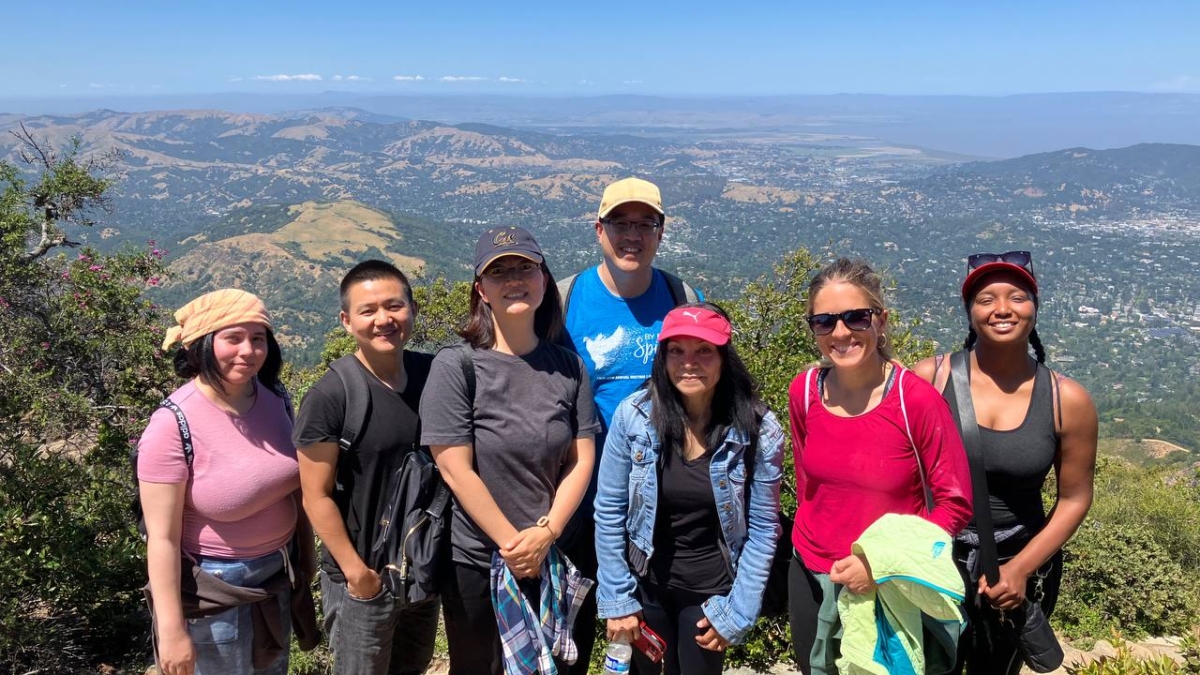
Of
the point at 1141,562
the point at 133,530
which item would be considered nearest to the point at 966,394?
the point at 133,530

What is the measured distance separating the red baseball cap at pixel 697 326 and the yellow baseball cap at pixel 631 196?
0.64 meters

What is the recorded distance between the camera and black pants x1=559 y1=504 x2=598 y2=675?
3.03 metres

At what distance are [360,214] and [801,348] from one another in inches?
6247

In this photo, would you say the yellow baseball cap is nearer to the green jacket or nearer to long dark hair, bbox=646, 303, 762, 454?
long dark hair, bbox=646, 303, 762, 454

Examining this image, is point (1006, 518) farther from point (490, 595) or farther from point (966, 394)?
point (490, 595)

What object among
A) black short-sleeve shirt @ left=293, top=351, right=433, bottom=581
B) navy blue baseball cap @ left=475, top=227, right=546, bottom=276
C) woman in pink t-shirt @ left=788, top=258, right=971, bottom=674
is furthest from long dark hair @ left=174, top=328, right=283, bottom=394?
woman in pink t-shirt @ left=788, top=258, right=971, bottom=674

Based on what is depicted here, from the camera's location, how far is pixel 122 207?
Answer: 191875 mm

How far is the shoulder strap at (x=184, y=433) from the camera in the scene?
2.68 meters

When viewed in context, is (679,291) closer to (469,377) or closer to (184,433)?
(469,377)

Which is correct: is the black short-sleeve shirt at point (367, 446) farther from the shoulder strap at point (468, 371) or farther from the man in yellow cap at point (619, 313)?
the man in yellow cap at point (619, 313)

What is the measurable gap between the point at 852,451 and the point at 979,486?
553 mm

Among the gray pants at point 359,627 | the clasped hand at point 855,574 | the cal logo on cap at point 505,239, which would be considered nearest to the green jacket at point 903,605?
the clasped hand at point 855,574

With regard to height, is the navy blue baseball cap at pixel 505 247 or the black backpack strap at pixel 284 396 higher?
the navy blue baseball cap at pixel 505 247

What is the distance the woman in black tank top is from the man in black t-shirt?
2.28 meters
